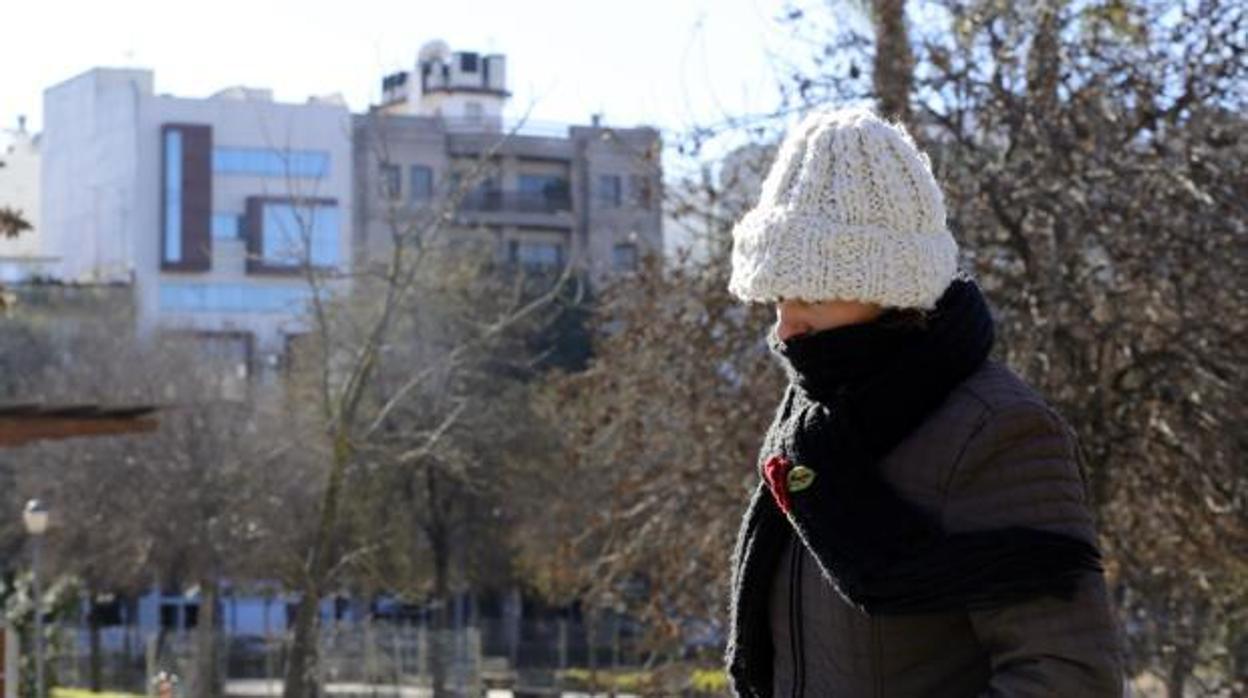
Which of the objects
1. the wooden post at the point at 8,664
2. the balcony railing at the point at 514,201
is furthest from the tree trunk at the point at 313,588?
the balcony railing at the point at 514,201

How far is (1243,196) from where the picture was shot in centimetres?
1204

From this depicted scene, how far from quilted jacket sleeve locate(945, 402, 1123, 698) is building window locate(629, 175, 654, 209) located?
1294 centimetres

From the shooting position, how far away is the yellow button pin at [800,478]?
305 centimetres

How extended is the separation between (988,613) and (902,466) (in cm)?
21

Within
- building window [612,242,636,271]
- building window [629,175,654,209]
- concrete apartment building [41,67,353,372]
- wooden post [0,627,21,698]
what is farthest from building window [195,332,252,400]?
building window [629,175,654,209]

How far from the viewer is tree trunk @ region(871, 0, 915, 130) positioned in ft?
44.9

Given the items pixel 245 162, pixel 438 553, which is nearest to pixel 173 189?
pixel 245 162

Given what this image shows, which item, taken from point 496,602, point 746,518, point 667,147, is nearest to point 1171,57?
point 667,147

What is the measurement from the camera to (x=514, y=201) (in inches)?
3061

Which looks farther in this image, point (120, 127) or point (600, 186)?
point (120, 127)

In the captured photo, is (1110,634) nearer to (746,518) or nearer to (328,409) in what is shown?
(746,518)

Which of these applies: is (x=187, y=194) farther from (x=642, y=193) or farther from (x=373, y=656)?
(x=642, y=193)

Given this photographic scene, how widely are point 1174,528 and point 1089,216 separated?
6.74ft

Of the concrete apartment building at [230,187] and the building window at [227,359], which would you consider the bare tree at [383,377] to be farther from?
the concrete apartment building at [230,187]
